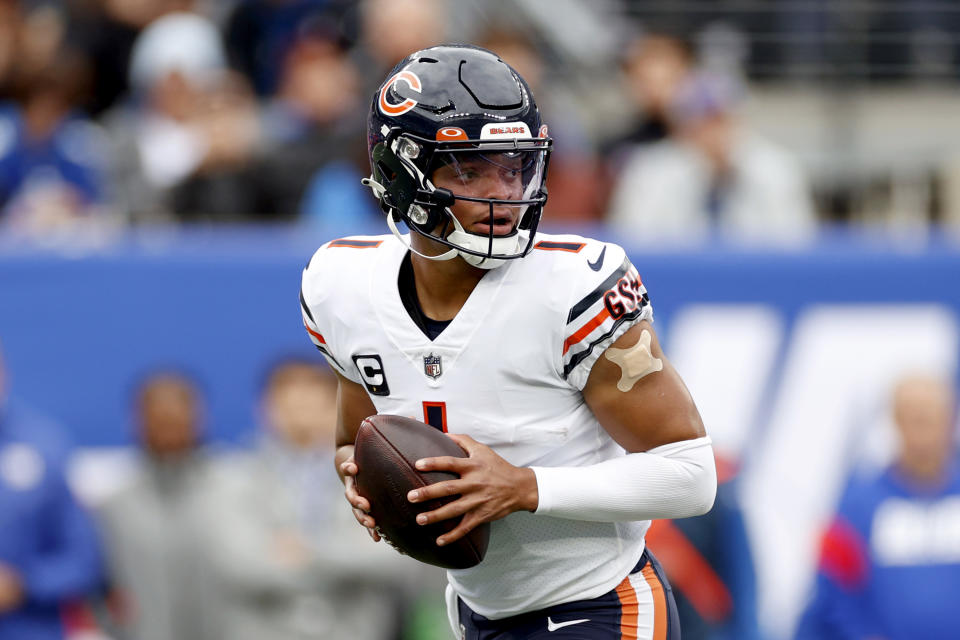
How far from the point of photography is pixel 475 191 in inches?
128

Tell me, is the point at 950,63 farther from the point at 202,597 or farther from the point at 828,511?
the point at 202,597

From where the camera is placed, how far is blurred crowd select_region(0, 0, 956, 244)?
A: 7.36m

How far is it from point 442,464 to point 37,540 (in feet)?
11.8

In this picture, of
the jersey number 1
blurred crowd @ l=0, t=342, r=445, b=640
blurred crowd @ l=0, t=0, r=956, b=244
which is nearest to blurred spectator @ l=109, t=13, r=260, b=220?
blurred crowd @ l=0, t=0, r=956, b=244

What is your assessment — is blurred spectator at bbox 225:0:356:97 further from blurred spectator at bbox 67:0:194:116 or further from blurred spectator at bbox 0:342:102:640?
blurred spectator at bbox 0:342:102:640

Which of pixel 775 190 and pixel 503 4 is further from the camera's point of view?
pixel 503 4

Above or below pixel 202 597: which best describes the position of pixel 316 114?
above

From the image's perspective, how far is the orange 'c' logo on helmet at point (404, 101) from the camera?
3281 millimetres

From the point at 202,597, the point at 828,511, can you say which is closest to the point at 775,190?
the point at 828,511

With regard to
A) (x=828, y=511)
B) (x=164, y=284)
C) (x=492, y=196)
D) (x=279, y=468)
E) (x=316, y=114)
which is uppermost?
(x=492, y=196)

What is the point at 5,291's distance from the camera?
6.82 meters

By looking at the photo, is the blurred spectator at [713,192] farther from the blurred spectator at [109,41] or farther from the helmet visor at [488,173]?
the helmet visor at [488,173]

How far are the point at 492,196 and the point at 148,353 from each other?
3952mm

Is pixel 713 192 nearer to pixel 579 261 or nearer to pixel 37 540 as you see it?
pixel 37 540
